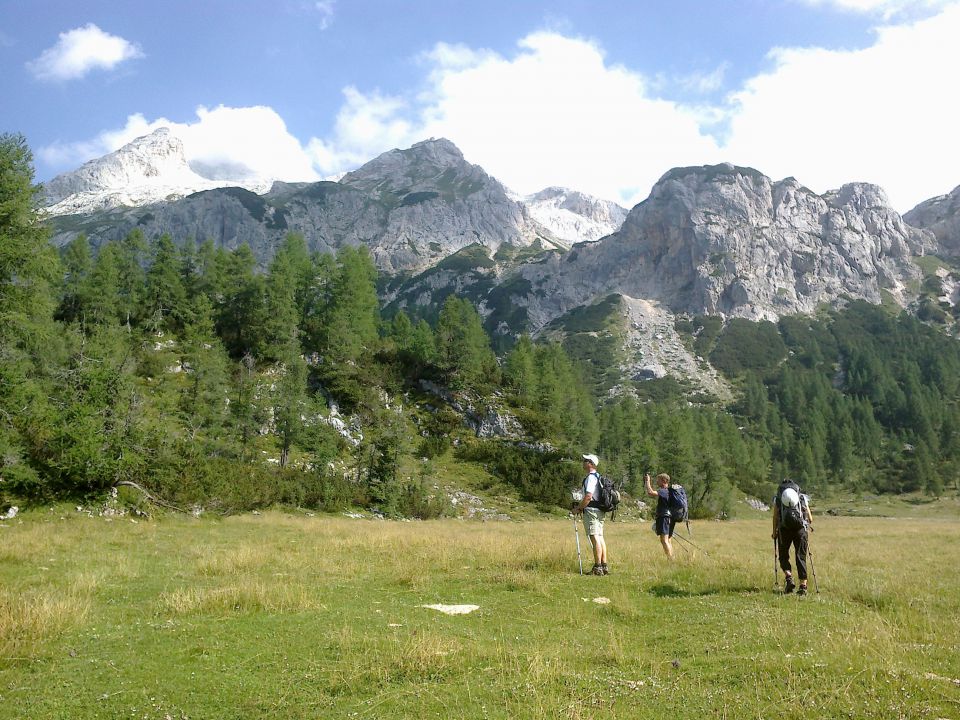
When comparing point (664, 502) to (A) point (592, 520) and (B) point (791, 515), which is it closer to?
(A) point (592, 520)

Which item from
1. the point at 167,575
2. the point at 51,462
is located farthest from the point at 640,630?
the point at 51,462

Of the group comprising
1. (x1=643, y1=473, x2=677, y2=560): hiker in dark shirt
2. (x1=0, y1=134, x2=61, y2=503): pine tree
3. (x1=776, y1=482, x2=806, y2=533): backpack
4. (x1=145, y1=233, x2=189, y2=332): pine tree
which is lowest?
(x1=643, y1=473, x2=677, y2=560): hiker in dark shirt

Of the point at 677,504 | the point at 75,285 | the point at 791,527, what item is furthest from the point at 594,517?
the point at 75,285

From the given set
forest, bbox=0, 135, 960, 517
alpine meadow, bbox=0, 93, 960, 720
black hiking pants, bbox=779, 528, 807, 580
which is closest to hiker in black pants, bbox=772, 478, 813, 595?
black hiking pants, bbox=779, 528, 807, 580

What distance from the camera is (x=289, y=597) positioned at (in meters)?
9.02

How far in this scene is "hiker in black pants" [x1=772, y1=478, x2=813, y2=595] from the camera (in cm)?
1052

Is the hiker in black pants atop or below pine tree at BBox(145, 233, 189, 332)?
below

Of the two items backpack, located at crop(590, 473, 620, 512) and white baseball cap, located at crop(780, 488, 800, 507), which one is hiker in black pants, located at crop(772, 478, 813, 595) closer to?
white baseball cap, located at crop(780, 488, 800, 507)

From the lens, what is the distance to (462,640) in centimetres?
713

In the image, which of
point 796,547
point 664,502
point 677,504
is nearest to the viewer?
point 796,547

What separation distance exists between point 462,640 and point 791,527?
729cm

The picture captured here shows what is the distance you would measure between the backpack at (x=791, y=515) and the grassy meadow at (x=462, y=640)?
126cm

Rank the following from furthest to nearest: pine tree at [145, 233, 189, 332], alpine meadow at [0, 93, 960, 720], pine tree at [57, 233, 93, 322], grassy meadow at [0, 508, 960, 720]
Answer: pine tree at [145, 233, 189, 332]
pine tree at [57, 233, 93, 322]
alpine meadow at [0, 93, 960, 720]
grassy meadow at [0, 508, 960, 720]

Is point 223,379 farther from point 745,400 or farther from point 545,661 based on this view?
point 745,400
